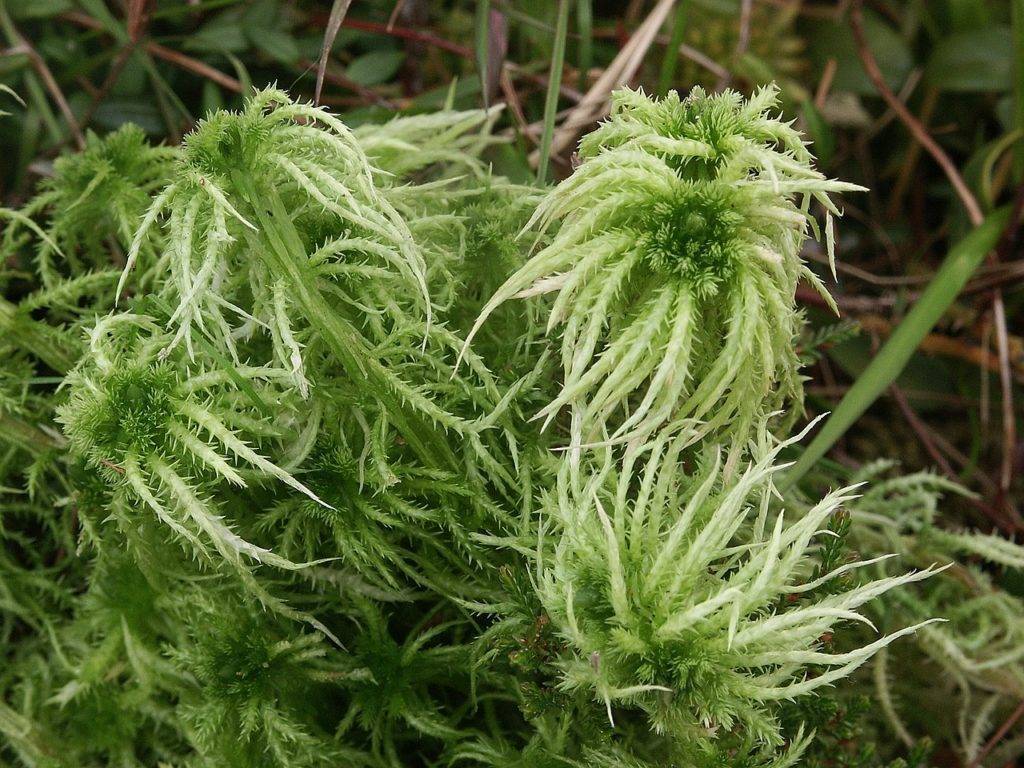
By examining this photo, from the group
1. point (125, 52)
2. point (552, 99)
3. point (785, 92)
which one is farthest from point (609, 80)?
point (125, 52)

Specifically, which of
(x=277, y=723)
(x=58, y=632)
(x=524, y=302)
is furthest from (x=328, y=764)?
(x=524, y=302)

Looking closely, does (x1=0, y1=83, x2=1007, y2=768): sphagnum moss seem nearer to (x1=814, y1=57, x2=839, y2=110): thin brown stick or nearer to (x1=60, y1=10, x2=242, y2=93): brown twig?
(x1=60, y1=10, x2=242, y2=93): brown twig

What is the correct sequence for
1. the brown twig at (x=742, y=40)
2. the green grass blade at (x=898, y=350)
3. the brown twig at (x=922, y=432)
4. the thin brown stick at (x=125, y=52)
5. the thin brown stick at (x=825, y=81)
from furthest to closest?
the thin brown stick at (x=825, y=81) → the brown twig at (x=742, y=40) → the brown twig at (x=922, y=432) → the thin brown stick at (x=125, y=52) → the green grass blade at (x=898, y=350)


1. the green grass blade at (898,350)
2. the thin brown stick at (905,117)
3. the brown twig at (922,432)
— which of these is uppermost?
the thin brown stick at (905,117)

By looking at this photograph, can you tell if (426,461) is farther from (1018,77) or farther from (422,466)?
(1018,77)

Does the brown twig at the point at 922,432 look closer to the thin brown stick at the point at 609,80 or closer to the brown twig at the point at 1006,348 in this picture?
the brown twig at the point at 1006,348

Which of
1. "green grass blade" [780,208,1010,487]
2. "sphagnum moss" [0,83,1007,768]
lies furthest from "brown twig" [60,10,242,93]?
"green grass blade" [780,208,1010,487]

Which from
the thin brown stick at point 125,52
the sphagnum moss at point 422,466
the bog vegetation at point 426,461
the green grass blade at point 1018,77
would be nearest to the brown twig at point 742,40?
the green grass blade at point 1018,77
